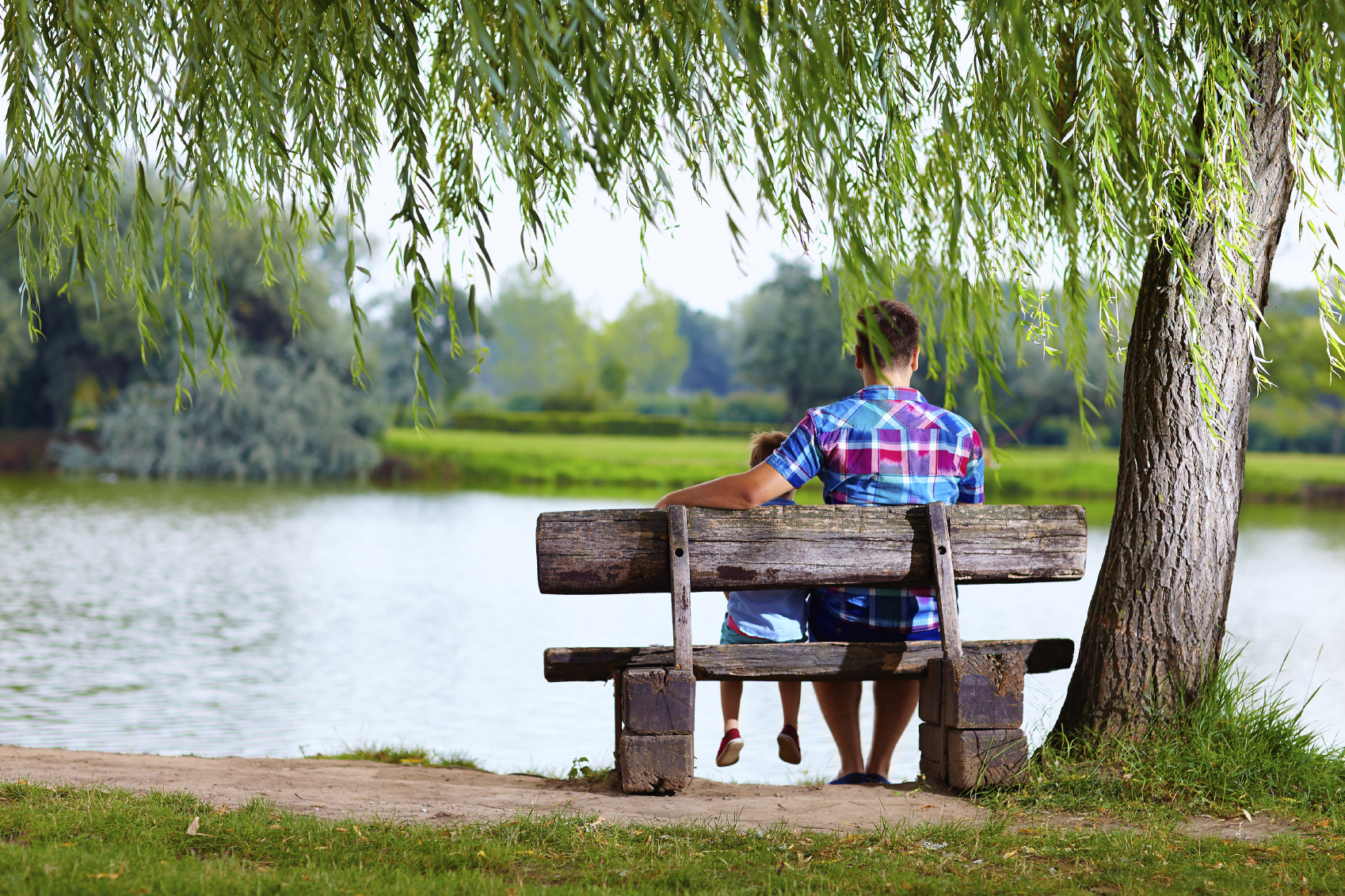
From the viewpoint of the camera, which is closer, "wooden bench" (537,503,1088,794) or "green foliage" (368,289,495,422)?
"wooden bench" (537,503,1088,794)

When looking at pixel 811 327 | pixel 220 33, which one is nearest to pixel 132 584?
pixel 220 33

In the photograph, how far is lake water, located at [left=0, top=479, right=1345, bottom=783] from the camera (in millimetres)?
8172

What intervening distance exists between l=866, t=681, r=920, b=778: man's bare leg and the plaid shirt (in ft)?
1.02

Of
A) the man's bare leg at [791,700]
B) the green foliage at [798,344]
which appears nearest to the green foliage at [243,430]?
the green foliage at [798,344]

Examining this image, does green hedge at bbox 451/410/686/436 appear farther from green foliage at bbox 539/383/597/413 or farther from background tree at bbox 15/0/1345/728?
background tree at bbox 15/0/1345/728

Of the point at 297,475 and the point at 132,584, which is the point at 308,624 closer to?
the point at 132,584

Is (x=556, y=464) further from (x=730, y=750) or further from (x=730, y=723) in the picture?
(x=730, y=750)

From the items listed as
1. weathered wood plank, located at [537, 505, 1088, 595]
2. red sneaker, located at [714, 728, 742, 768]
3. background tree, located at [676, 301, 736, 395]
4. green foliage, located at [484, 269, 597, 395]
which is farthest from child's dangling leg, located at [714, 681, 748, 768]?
background tree, located at [676, 301, 736, 395]

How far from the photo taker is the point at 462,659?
11234mm

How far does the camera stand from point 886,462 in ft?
15.5

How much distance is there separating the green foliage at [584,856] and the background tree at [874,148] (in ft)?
4.23

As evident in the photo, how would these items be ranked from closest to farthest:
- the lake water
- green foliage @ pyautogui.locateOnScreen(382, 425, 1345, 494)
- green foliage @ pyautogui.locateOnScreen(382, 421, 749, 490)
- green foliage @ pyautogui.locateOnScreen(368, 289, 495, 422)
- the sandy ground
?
the sandy ground
the lake water
green foliage @ pyautogui.locateOnScreen(368, 289, 495, 422)
green foliage @ pyautogui.locateOnScreen(382, 425, 1345, 494)
green foliage @ pyautogui.locateOnScreen(382, 421, 749, 490)

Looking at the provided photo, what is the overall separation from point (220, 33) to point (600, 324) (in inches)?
3980

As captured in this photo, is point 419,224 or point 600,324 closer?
point 419,224
